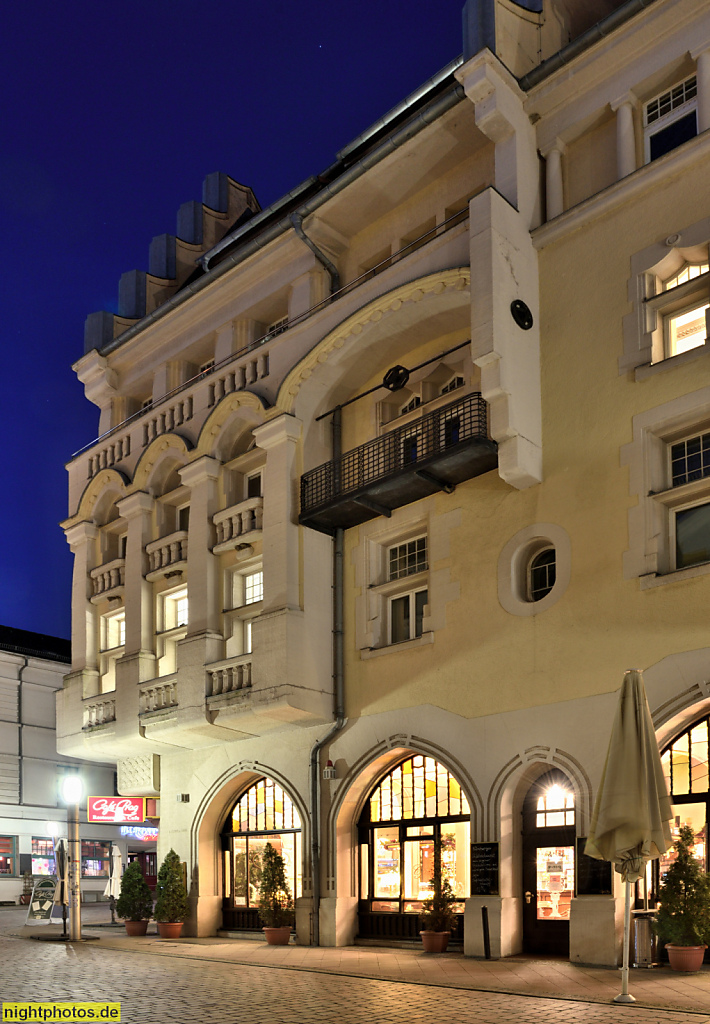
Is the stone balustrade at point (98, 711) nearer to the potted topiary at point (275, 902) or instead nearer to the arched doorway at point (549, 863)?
the potted topiary at point (275, 902)

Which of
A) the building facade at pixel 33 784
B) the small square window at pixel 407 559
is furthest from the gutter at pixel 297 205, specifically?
the building facade at pixel 33 784


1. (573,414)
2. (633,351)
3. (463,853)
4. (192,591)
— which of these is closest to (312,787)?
(463,853)

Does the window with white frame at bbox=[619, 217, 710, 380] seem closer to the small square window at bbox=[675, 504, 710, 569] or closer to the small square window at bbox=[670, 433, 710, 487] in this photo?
the small square window at bbox=[670, 433, 710, 487]

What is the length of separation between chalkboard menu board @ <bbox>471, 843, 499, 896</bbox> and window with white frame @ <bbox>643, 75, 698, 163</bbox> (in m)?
12.4

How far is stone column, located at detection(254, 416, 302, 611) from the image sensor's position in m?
23.7

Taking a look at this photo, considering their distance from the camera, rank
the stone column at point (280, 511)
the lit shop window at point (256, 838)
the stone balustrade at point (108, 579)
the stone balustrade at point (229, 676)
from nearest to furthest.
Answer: the stone column at point (280, 511), the stone balustrade at point (229, 676), the lit shop window at point (256, 838), the stone balustrade at point (108, 579)

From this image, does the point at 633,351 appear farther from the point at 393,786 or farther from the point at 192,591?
the point at 192,591

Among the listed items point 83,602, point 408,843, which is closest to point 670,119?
point 408,843

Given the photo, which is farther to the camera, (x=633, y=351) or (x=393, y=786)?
(x=393, y=786)

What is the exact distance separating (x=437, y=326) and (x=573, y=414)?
466 centimetres

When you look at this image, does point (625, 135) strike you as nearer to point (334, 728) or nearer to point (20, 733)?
point (334, 728)

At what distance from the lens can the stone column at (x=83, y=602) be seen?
30.6 m

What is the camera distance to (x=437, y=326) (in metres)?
23.2

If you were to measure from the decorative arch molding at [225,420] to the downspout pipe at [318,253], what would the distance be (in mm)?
3199
